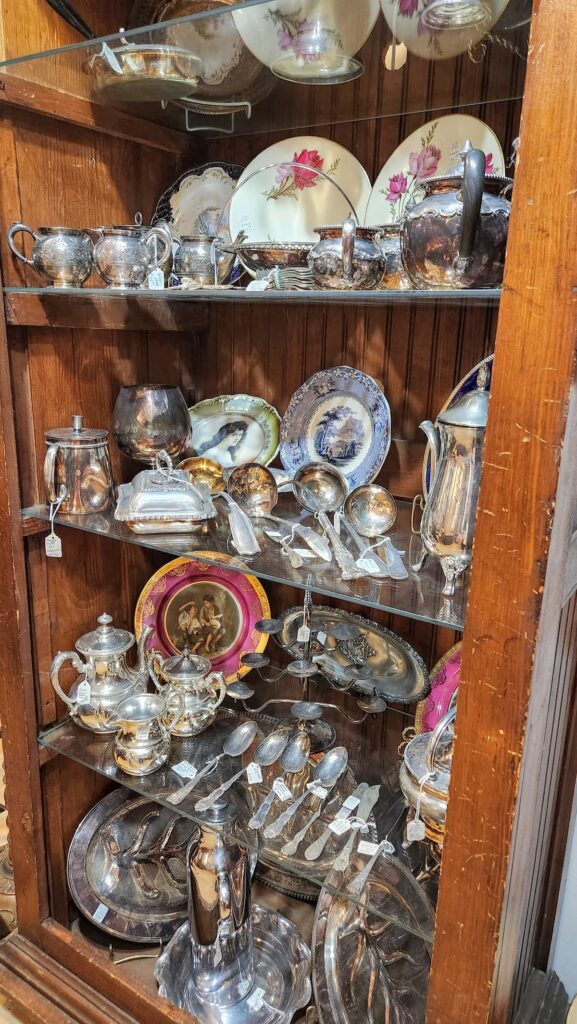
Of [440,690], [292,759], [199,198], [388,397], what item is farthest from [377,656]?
[199,198]

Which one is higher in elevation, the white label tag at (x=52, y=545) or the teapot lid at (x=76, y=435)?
the teapot lid at (x=76, y=435)

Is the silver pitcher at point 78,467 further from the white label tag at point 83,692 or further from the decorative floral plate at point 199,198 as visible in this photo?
the decorative floral plate at point 199,198

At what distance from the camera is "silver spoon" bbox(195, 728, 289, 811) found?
3.86 ft

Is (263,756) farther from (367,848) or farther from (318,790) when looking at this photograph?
(367,848)

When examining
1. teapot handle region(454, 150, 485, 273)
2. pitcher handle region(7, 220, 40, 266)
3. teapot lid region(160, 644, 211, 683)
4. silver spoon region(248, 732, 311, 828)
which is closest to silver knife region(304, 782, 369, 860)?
silver spoon region(248, 732, 311, 828)

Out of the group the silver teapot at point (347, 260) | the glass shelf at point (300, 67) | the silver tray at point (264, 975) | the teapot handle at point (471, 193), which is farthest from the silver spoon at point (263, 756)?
the glass shelf at point (300, 67)

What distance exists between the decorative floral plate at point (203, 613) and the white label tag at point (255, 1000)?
56 centimetres

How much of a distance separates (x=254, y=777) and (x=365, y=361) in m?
0.77

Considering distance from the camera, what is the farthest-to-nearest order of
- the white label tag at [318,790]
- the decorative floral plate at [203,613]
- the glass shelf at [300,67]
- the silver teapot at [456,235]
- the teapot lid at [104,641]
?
the decorative floral plate at [203,613] < the teapot lid at [104,641] < the white label tag at [318,790] < the glass shelf at [300,67] < the silver teapot at [456,235]

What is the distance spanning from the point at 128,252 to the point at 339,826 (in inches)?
38.3

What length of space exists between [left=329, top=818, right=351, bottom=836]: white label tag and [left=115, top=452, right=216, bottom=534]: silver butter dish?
53 centimetres

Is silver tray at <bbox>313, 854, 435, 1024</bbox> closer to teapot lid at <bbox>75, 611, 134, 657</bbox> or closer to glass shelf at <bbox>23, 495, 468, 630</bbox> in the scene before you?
glass shelf at <bbox>23, 495, 468, 630</bbox>

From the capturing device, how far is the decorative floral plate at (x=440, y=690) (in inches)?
46.6

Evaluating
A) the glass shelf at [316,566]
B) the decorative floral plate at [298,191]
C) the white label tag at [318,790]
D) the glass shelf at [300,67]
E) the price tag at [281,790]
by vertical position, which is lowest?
the price tag at [281,790]
